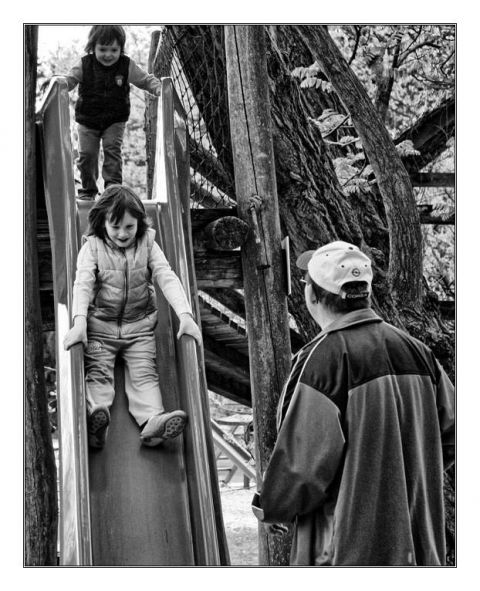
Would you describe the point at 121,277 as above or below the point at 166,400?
above

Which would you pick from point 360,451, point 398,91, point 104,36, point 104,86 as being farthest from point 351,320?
point 398,91

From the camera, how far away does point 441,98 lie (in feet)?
21.2

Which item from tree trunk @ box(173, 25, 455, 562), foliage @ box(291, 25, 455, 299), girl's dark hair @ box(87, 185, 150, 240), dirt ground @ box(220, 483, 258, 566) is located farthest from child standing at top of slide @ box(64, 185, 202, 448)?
dirt ground @ box(220, 483, 258, 566)

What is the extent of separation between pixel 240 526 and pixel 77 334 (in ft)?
20.7

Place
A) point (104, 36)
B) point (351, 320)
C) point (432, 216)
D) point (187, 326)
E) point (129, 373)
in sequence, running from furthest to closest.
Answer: point (432, 216), point (104, 36), point (129, 373), point (187, 326), point (351, 320)

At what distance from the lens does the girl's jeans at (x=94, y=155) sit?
4.48m

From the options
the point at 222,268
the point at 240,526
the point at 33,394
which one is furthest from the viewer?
the point at 240,526

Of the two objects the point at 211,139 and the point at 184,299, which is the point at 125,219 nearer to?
the point at 184,299

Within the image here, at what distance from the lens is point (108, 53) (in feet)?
13.7

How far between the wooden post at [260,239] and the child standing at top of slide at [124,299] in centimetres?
77

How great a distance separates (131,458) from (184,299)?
648 mm

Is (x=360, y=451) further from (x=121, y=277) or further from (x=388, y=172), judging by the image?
(x=388, y=172)

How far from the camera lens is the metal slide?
317cm

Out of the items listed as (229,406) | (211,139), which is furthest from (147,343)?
(229,406)
